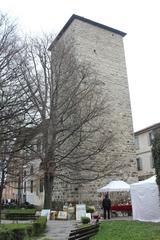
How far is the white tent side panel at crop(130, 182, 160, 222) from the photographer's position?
16.4m

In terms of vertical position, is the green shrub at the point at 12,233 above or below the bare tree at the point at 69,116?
below

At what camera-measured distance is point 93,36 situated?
2839 centimetres

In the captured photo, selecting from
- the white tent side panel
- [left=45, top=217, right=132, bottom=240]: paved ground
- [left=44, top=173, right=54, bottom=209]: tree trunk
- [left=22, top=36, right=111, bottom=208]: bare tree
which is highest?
[left=22, top=36, right=111, bottom=208]: bare tree

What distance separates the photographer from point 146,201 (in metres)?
16.7

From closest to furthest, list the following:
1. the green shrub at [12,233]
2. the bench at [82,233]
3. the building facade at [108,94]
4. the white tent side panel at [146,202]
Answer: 1. the bench at [82,233]
2. the green shrub at [12,233]
3. the white tent side panel at [146,202]
4. the building facade at [108,94]

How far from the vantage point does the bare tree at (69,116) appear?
845 inches

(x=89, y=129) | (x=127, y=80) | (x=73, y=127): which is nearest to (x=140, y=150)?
(x=127, y=80)

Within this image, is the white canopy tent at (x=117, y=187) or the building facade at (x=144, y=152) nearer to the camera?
the white canopy tent at (x=117, y=187)

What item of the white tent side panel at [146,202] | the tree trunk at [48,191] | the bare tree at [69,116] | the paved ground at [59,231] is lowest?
the paved ground at [59,231]

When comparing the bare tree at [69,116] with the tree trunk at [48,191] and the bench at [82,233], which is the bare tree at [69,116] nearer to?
the tree trunk at [48,191]

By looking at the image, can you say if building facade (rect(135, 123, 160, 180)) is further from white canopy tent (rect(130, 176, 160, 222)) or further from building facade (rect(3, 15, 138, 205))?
white canopy tent (rect(130, 176, 160, 222))

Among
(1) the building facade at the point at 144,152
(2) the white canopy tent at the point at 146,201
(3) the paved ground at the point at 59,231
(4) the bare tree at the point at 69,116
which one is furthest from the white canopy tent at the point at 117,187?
(1) the building facade at the point at 144,152

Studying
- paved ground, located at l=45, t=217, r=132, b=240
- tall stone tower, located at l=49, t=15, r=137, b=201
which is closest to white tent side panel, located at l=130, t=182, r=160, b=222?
paved ground, located at l=45, t=217, r=132, b=240

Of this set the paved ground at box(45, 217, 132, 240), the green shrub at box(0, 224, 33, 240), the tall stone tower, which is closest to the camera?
the green shrub at box(0, 224, 33, 240)
